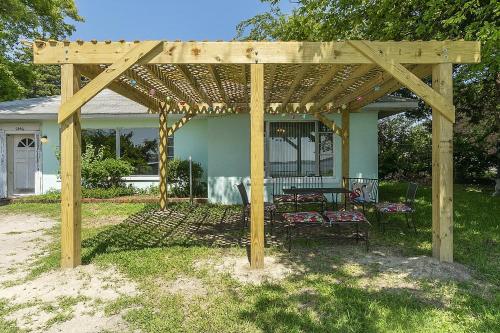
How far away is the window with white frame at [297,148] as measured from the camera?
36.6 feet

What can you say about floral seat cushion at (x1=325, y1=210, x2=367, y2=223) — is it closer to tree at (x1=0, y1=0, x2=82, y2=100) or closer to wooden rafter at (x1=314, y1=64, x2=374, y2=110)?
wooden rafter at (x1=314, y1=64, x2=374, y2=110)

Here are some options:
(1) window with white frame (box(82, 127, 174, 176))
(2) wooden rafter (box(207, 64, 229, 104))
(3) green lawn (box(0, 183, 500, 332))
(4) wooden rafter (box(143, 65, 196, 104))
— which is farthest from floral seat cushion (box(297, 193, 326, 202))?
(1) window with white frame (box(82, 127, 174, 176))

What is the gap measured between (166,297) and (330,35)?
9.06 m

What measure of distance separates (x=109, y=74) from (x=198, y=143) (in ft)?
25.5

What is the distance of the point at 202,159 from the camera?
1256 cm

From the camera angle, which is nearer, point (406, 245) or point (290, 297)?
point (290, 297)

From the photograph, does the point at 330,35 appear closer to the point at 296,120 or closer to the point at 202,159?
the point at 296,120

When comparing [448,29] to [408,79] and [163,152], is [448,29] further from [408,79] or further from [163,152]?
[163,152]

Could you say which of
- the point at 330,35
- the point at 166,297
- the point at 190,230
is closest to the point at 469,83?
the point at 330,35

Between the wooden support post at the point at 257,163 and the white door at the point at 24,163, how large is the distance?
36.5ft

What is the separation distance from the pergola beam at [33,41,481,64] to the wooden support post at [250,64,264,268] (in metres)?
0.27

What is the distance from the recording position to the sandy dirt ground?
3412 millimetres

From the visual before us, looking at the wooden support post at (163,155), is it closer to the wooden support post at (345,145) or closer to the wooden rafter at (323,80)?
the wooden rafter at (323,80)

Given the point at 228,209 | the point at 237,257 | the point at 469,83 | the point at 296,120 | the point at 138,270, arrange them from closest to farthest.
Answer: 1. the point at 138,270
2. the point at 237,257
3. the point at 228,209
4. the point at 296,120
5. the point at 469,83
